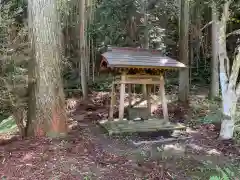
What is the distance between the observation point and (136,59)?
8391 millimetres

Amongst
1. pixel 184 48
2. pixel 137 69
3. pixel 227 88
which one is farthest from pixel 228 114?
pixel 184 48

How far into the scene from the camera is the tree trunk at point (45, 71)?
603cm

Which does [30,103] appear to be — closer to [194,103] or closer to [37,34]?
[37,34]

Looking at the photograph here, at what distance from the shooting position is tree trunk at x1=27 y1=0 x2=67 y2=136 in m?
6.03

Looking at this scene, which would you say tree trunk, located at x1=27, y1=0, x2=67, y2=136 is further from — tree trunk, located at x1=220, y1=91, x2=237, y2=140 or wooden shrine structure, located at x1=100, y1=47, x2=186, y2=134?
tree trunk, located at x1=220, y1=91, x2=237, y2=140

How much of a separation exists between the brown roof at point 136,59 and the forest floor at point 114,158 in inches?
85.0

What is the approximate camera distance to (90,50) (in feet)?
54.7

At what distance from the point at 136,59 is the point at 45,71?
3263mm

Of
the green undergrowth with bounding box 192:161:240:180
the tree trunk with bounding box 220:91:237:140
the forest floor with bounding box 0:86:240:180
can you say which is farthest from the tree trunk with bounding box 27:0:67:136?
the tree trunk with bounding box 220:91:237:140

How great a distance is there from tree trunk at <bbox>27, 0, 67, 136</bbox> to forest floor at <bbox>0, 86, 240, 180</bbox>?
1.35 ft

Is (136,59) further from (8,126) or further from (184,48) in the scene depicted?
(8,126)

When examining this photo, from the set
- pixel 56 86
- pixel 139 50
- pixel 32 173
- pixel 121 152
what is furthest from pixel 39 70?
pixel 139 50

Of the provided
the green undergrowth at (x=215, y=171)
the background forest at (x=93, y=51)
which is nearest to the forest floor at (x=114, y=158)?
the green undergrowth at (x=215, y=171)

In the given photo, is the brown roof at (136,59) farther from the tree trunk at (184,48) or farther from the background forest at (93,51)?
the tree trunk at (184,48)
